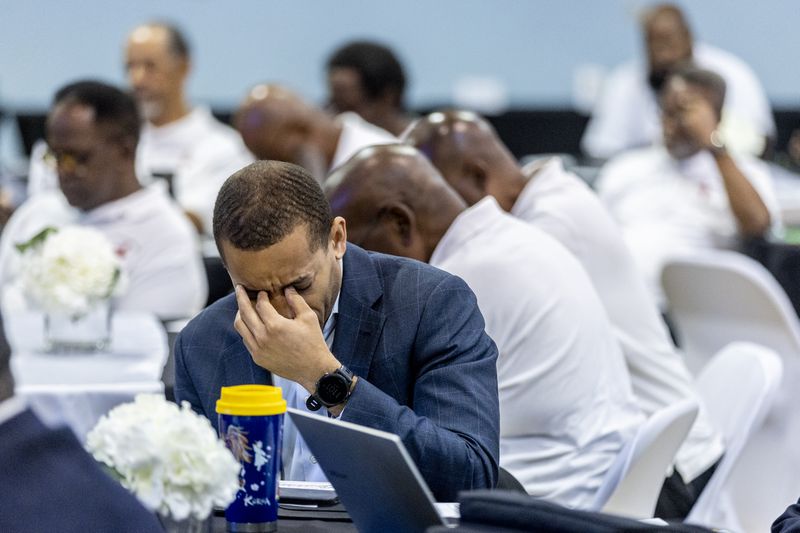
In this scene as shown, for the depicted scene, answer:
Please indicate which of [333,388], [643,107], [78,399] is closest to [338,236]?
[333,388]

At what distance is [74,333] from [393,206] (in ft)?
3.69

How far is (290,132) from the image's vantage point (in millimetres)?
5082

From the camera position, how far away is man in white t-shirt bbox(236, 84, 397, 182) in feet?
16.5

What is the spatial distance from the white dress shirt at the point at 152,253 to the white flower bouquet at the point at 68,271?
642 millimetres

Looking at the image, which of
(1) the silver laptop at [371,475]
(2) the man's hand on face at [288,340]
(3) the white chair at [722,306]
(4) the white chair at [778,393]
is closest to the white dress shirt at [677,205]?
(3) the white chair at [722,306]

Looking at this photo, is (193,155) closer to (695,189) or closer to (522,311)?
(695,189)

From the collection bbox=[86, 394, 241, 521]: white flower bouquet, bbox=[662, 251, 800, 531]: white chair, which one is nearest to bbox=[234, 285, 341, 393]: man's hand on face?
bbox=[86, 394, 241, 521]: white flower bouquet

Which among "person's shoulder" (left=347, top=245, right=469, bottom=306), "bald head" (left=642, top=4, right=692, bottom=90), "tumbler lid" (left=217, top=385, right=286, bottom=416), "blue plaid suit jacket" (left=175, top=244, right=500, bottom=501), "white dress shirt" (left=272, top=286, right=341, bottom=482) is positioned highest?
"tumbler lid" (left=217, top=385, right=286, bottom=416)

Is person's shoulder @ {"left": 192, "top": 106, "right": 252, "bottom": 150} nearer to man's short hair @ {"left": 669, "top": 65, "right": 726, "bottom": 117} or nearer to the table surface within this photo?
man's short hair @ {"left": 669, "top": 65, "right": 726, "bottom": 117}

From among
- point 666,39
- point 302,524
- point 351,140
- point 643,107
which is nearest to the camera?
point 302,524

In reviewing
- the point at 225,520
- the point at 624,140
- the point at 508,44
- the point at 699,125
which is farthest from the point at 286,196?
the point at 508,44

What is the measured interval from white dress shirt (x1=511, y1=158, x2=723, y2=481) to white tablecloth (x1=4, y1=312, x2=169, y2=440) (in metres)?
1.02

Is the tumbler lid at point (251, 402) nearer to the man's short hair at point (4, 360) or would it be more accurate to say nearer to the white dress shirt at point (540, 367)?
the white dress shirt at point (540, 367)

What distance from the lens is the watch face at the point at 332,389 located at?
2.02 metres
